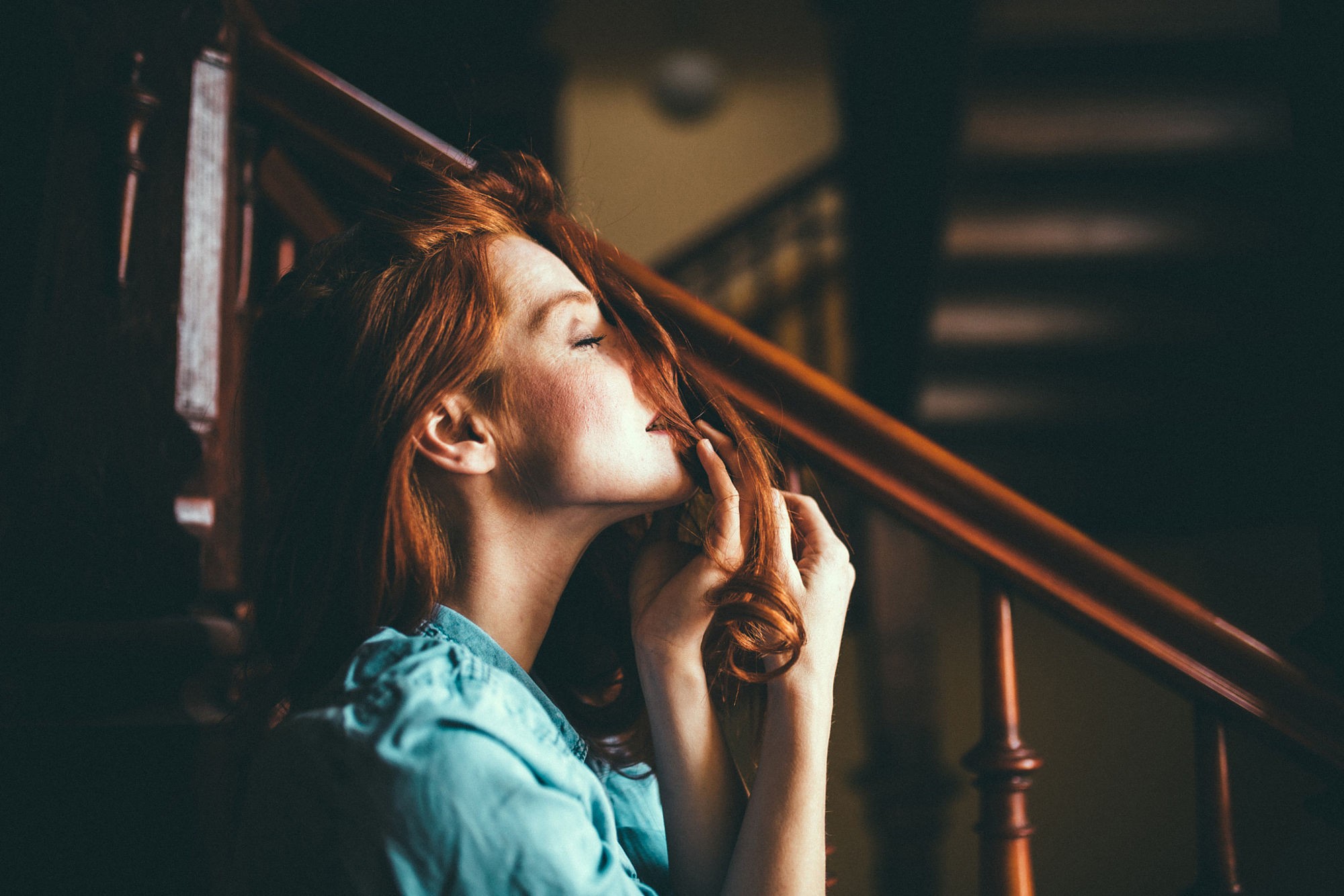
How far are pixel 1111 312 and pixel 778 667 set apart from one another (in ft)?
8.71

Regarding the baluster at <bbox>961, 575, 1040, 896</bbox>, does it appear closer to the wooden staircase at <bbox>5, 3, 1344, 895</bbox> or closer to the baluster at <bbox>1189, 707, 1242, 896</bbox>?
the wooden staircase at <bbox>5, 3, 1344, 895</bbox>

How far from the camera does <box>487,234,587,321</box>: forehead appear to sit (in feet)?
2.82

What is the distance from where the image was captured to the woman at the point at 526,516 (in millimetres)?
773

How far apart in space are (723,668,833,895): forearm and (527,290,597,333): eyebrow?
0.41 m

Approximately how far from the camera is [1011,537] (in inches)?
36.1

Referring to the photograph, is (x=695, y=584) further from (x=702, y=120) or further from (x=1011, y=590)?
(x=702, y=120)

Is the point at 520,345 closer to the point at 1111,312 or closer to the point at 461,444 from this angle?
the point at 461,444

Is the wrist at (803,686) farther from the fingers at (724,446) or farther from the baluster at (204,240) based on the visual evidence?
the baluster at (204,240)

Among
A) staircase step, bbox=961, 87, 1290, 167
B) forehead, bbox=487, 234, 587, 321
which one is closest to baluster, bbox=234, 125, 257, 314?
forehead, bbox=487, 234, 587, 321

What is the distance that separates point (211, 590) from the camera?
2.92 feet

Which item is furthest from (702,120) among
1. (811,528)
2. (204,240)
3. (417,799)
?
(417,799)

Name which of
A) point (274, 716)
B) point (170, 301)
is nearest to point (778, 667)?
point (274, 716)

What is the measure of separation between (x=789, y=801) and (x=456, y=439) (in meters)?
0.45

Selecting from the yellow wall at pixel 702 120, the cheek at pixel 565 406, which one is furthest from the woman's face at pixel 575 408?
the yellow wall at pixel 702 120
